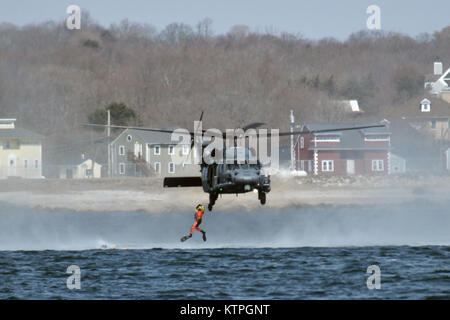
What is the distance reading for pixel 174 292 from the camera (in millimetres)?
43250

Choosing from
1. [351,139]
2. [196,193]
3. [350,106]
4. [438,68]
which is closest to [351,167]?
[351,139]

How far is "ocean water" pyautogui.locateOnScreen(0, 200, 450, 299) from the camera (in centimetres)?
4394

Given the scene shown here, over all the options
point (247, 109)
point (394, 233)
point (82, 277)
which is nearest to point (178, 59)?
point (247, 109)

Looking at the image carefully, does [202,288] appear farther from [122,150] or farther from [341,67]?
[341,67]

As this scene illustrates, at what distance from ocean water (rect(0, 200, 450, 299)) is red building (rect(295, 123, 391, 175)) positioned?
853 inches

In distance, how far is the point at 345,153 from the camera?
4250 inches

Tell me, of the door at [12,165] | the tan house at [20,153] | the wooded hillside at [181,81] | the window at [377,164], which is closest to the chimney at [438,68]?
the wooded hillside at [181,81]

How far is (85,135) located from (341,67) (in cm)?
7954

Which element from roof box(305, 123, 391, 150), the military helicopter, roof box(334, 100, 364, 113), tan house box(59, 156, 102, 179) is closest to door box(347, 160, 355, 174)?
roof box(305, 123, 391, 150)

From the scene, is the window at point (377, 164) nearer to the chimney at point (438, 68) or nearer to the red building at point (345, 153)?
the red building at point (345, 153)

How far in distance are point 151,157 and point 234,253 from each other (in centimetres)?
5406

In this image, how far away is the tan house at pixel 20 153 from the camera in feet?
352

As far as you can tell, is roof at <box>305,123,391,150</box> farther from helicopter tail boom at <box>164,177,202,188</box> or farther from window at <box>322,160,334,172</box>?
helicopter tail boom at <box>164,177,202,188</box>

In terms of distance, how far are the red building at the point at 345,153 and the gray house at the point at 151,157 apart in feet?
47.2
